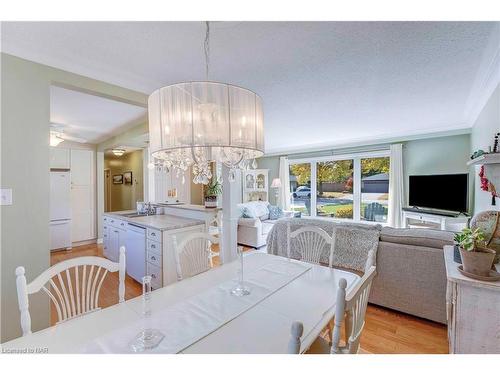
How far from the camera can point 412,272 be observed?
2.15 meters

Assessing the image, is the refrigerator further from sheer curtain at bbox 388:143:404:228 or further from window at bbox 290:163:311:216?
sheer curtain at bbox 388:143:404:228

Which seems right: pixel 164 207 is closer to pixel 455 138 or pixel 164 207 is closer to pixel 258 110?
pixel 258 110

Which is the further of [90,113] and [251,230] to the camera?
[251,230]

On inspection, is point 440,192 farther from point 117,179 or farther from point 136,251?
point 117,179

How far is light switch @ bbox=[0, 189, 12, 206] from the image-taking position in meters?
1.59

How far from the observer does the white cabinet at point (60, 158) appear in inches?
179

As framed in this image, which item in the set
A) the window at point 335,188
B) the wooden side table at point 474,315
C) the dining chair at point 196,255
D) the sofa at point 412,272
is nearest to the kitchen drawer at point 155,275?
the dining chair at point 196,255

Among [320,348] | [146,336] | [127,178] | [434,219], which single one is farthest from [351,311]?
[127,178]

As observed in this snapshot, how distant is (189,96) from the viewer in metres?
1.09

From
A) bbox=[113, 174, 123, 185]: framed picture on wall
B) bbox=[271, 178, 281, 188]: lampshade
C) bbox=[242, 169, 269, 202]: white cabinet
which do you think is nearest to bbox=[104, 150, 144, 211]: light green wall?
bbox=[113, 174, 123, 185]: framed picture on wall

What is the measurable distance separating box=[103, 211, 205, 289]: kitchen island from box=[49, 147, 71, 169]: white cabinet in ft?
7.34

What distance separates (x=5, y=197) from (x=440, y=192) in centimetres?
575

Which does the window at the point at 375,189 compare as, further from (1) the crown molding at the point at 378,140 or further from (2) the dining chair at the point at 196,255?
(2) the dining chair at the point at 196,255
